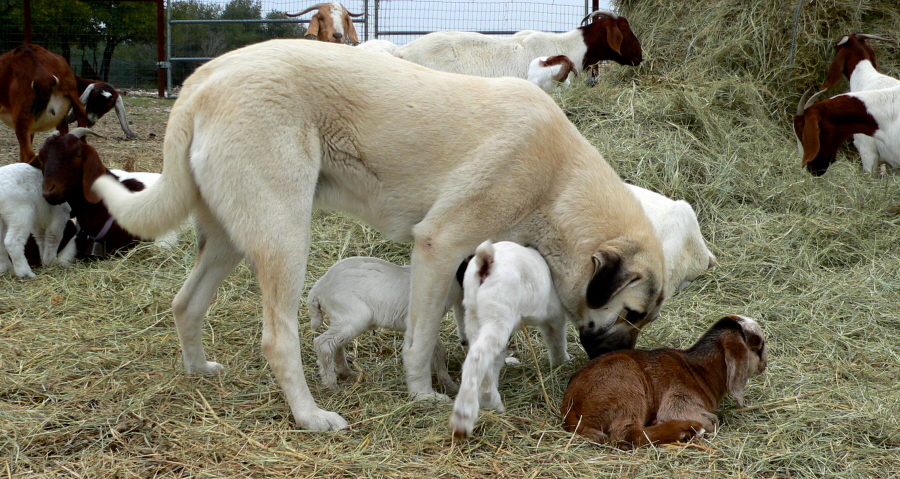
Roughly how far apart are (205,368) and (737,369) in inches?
109

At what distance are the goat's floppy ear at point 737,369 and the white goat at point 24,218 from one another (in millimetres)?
4961

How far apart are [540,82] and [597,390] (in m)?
5.89

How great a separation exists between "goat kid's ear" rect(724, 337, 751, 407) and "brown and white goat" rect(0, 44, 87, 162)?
318 inches

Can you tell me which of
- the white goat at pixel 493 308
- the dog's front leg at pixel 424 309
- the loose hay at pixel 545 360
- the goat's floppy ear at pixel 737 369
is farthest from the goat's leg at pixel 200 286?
the goat's floppy ear at pixel 737 369

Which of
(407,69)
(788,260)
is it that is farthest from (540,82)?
(407,69)

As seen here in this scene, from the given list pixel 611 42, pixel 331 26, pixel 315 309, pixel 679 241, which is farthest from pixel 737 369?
pixel 331 26

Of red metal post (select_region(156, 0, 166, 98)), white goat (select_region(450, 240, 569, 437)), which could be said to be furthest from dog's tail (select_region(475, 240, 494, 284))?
red metal post (select_region(156, 0, 166, 98))

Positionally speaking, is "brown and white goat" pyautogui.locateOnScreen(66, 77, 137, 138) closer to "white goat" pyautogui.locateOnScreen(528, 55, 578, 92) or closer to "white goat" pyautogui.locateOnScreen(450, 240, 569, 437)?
"white goat" pyautogui.locateOnScreen(528, 55, 578, 92)

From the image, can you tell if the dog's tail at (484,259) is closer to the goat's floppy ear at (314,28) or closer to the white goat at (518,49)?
the white goat at (518,49)

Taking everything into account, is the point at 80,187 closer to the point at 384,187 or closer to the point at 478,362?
the point at 384,187

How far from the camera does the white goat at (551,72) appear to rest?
8.80 metres

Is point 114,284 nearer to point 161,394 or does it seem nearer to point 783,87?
point 161,394

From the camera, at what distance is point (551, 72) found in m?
8.87

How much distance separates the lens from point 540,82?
29.0 feet
